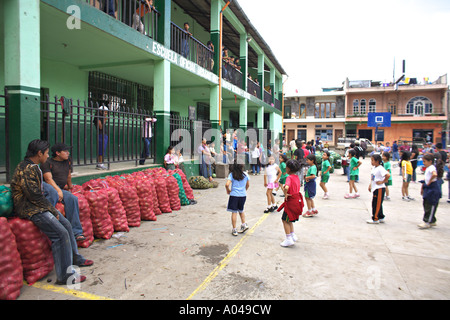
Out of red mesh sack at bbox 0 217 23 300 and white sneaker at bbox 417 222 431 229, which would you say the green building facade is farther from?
white sneaker at bbox 417 222 431 229

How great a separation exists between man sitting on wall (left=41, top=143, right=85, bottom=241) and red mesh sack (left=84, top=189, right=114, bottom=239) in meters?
0.38

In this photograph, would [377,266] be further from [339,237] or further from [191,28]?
[191,28]

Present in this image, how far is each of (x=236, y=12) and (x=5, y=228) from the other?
13.3 metres

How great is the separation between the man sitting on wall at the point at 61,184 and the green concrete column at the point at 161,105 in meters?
4.43

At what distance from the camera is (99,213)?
461cm

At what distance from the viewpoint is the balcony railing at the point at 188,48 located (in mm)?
10219

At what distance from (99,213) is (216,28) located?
10.3 meters

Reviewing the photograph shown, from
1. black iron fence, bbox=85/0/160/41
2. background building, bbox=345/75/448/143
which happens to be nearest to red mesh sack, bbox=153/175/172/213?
black iron fence, bbox=85/0/160/41

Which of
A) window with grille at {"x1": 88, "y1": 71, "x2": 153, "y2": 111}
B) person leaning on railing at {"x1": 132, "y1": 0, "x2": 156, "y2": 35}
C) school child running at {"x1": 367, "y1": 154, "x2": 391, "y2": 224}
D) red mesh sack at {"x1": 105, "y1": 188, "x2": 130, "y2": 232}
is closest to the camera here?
red mesh sack at {"x1": 105, "y1": 188, "x2": 130, "y2": 232}

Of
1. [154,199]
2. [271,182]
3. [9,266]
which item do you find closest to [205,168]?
[271,182]

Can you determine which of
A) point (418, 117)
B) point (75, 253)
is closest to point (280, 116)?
point (418, 117)

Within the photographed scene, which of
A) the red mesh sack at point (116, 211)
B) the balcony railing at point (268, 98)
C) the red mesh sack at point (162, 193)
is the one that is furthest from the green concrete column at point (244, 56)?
the red mesh sack at point (116, 211)

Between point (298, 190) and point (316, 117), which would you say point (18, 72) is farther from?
point (316, 117)

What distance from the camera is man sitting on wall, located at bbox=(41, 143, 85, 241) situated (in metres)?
3.82
